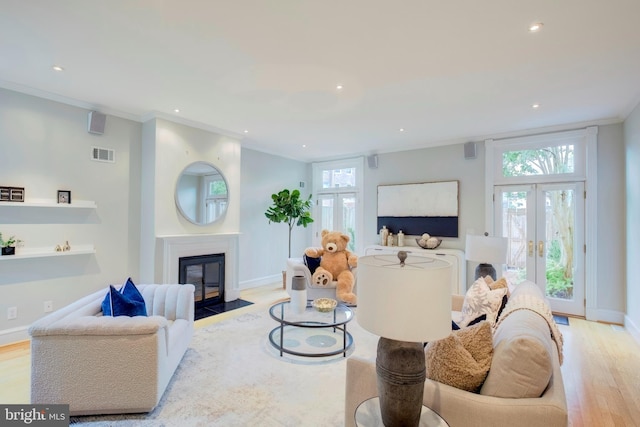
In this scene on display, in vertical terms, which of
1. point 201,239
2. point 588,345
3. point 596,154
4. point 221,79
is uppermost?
point 221,79

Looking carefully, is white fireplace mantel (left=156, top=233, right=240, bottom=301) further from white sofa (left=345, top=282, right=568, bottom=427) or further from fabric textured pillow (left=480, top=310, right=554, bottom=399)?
fabric textured pillow (left=480, top=310, right=554, bottom=399)

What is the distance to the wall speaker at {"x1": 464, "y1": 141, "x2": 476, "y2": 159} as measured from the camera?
16.2 ft

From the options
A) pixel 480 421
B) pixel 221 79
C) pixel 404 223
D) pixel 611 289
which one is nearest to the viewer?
pixel 480 421

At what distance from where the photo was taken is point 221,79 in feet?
9.90

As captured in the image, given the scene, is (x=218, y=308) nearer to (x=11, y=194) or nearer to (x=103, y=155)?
(x=103, y=155)

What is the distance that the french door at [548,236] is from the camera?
4309 millimetres

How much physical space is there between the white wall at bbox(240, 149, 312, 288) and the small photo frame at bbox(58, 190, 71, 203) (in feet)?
7.93

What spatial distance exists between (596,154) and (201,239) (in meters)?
5.72

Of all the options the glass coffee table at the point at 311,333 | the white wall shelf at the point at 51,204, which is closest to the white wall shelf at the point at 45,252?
the white wall shelf at the point at 51,204

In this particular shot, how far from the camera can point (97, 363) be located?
1.96m

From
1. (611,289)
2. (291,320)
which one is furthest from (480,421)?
(611,289)

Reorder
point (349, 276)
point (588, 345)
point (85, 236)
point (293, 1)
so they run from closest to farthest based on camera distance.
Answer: point (293, 1) → point (588, 345) → point (85, 236) → point (349, 276)

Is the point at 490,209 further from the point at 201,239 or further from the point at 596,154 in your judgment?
the point at 201,239

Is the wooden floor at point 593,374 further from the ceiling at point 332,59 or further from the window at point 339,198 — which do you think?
the window at point 339,198
